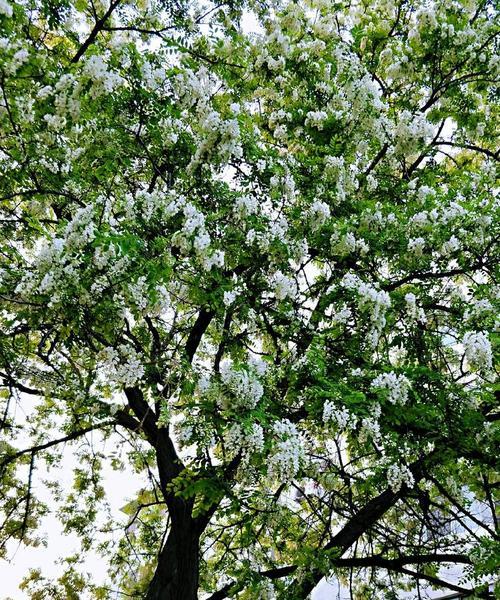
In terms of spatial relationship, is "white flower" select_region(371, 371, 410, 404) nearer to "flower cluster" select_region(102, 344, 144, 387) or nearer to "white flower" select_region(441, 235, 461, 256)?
"white flower" select_region(441, 235, 461, 256)

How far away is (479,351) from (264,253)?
1.85 m

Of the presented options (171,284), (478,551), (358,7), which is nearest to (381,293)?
(171,284)

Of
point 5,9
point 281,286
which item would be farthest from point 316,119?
point 5,9

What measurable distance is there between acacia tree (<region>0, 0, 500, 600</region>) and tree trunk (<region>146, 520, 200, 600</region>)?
21mm

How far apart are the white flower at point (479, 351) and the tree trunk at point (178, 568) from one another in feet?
11.6

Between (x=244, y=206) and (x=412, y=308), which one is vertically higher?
(x=244, y=206)

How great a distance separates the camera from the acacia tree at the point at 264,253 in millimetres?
3682

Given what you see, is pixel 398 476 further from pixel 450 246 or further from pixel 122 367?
pixel 122 367

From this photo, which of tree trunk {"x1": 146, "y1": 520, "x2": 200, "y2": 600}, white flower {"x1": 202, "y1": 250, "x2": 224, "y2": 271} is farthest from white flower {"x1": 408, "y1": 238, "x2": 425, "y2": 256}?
tree trunk {"x1": 146, "y1": 520, "x2": 200, "y2": 600}

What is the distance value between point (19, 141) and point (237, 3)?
271cm

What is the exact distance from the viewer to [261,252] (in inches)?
175

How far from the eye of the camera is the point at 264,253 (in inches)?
178

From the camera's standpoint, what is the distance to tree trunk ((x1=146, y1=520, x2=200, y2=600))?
17.7 feet

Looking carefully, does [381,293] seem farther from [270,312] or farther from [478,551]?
[478,551]
